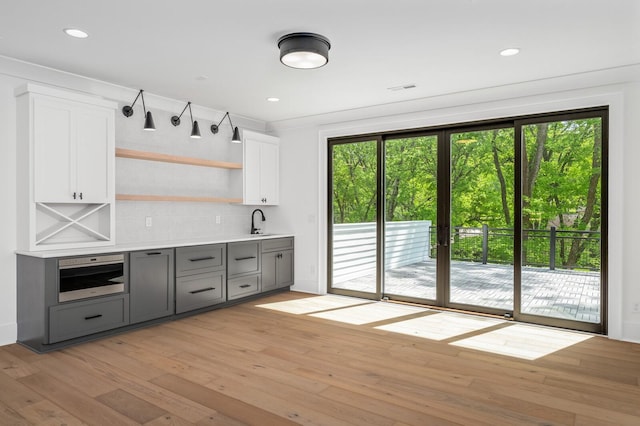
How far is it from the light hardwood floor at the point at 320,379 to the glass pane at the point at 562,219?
0.48 meters

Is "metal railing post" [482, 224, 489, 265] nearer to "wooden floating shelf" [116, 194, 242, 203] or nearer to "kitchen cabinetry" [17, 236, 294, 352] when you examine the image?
"kitchen cabinetry" [17, 236, 294, 352]

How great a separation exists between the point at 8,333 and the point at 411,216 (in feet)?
14.6

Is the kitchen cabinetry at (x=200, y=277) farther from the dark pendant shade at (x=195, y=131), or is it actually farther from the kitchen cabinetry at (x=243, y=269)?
the dark pendant shade at (x=195, y=131)

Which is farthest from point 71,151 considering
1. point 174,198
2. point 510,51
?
point 510,51

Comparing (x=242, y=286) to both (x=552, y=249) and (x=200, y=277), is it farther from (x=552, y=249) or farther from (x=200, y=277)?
(x=552, y=249)

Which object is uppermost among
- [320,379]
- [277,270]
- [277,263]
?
[277,263]

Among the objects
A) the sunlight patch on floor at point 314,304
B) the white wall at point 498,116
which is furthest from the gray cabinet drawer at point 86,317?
the white wall at point 498,116

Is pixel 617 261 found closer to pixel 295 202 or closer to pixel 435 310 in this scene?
pixel 435 310

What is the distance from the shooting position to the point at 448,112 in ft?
16.0

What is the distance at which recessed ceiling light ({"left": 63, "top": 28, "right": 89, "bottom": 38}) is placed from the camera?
3031 millimetres

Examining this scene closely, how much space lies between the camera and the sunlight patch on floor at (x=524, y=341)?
3570mm

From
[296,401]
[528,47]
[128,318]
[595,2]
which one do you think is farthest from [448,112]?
[128,318]

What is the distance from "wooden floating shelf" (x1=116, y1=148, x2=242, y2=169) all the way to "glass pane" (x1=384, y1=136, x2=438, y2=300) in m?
2.15

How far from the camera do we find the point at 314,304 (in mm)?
5324
